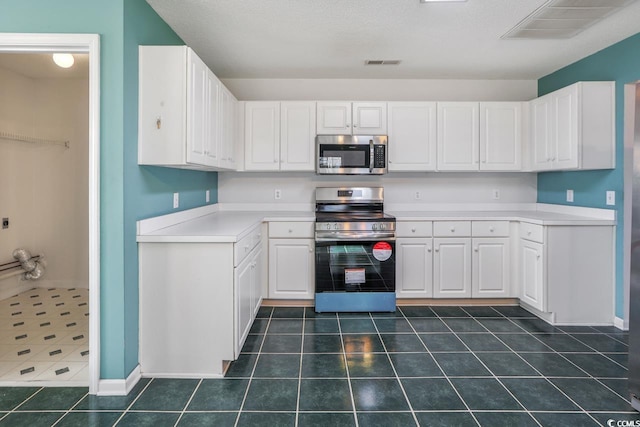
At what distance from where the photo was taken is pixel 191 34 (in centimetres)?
291

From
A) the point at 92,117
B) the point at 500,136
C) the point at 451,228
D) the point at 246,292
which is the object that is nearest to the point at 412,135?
the point at 500,136

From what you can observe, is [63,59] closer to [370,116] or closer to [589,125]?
[370,116]

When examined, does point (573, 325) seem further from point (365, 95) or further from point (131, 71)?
point (131, 71)

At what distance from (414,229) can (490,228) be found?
0.76 metres

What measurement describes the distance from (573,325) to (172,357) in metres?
3.25

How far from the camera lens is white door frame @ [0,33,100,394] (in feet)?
6.52

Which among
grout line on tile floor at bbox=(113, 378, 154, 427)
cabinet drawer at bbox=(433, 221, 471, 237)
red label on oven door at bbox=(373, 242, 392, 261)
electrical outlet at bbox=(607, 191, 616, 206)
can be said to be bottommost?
grout line on tile floor at bbox=(113, 378, 154, 427)

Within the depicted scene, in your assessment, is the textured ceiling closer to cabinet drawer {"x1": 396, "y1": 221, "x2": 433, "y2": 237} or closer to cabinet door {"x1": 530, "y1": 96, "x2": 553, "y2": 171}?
cabinet door {"x1": 530, "y1": 96, "x2": 553, "y2": 171}

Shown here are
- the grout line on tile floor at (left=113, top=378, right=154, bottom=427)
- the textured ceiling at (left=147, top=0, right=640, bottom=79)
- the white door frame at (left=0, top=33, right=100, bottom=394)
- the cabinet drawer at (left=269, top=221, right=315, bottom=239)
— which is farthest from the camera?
the cabinet drawer at (left=269, top=221, right=315, bottom=239)

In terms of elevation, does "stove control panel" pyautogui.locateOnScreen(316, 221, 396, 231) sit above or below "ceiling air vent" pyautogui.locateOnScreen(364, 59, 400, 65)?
below

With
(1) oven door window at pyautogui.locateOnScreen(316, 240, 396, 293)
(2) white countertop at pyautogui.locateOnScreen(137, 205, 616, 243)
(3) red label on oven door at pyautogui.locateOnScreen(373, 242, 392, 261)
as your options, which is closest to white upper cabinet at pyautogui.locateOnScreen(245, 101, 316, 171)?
(2) white countertop at pyautogui.locateOnScreen(137, 205, 616, 243)

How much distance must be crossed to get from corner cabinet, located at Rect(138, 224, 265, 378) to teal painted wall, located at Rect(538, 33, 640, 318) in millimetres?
3191

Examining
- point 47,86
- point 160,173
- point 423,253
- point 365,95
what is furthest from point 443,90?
point 47,86

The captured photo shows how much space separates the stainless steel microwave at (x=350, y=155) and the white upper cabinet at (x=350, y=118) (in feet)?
0.41
